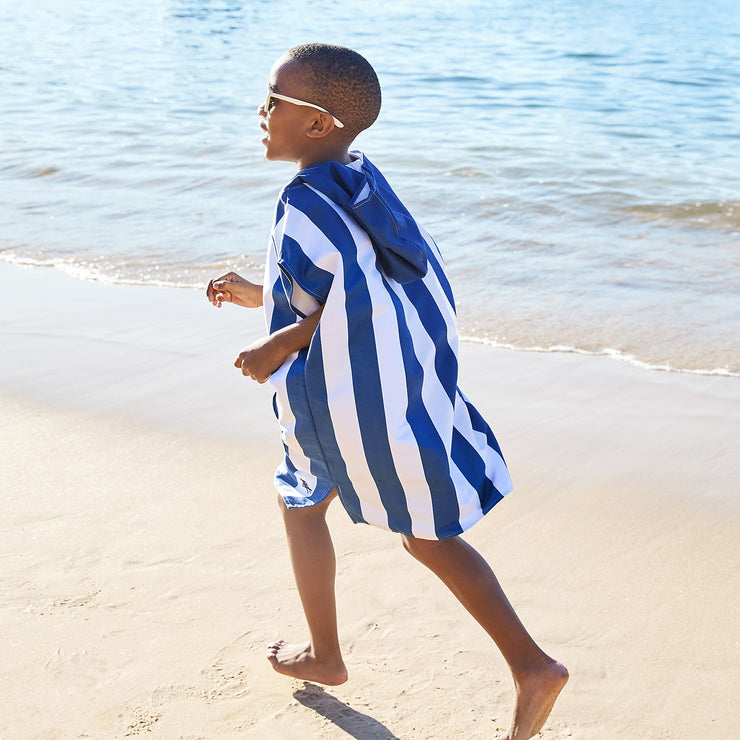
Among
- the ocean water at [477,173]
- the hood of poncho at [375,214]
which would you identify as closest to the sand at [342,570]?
the hood of poncho at [375,214]

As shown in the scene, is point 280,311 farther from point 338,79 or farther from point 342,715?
point 342,715

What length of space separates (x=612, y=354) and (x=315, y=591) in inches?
100

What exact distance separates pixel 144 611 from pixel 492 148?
25.3 feet

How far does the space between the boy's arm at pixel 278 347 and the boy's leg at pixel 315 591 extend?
359 mm

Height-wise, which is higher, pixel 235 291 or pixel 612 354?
pixel 235 291

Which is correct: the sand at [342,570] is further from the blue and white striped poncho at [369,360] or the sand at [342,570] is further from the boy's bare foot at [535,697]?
the blue and white striped poncho at [369,360]

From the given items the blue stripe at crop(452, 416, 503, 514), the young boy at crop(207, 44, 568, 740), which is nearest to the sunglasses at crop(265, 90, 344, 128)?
the young boy at crop(207, 44, 568, 740)

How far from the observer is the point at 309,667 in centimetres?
203

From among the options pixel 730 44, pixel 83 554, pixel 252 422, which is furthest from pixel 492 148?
pixel 730 44

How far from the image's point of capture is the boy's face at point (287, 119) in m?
1.78

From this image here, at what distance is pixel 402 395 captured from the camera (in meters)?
1.72

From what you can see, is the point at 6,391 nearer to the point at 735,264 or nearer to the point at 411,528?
the point at 411,528

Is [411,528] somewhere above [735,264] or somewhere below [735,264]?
above

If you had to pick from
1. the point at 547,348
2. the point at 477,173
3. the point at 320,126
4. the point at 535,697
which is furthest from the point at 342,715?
the point at 477,173
